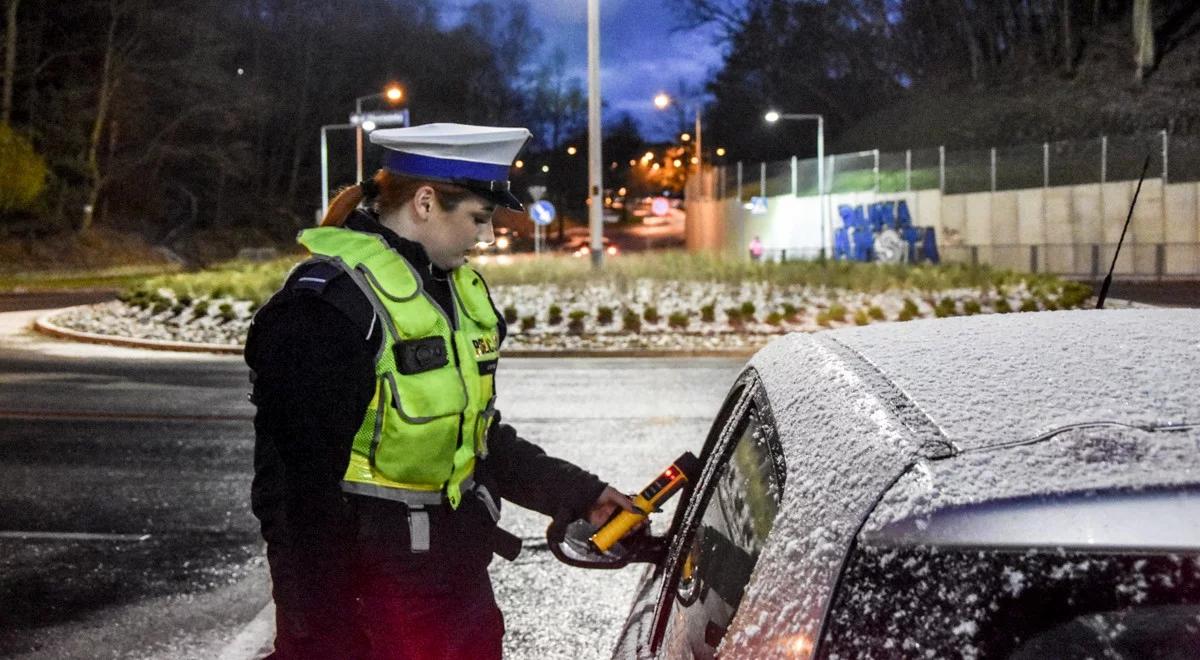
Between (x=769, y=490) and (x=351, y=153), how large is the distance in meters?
75.0

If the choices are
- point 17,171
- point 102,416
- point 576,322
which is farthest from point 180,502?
point 17,171

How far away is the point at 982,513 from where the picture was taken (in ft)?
4.46

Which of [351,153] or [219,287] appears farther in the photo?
[351,153]

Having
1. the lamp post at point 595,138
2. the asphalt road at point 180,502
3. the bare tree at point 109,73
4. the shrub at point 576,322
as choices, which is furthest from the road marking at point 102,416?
the bare tree at point 109,73

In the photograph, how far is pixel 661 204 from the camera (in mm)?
50375

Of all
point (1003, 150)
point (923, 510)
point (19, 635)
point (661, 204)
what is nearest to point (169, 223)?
point (661, 204)

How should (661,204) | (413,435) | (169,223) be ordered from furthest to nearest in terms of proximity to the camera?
(169,223) → (661,204) → (413,435)

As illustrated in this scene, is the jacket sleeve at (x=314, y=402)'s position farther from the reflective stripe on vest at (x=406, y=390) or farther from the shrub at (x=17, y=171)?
the shrub at (x=17, y=171)

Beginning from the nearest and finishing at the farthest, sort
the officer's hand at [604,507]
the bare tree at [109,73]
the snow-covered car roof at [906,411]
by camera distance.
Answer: the snow-covered car roof at [906,411] → the officer's hand at [604,507] → the bare tree at [109,73]

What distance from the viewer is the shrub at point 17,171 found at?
43.4 meters

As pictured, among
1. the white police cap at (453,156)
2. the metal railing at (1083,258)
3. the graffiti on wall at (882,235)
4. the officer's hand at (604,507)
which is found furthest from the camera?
the graffiti on wall at (882,235)

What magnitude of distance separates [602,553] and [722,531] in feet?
1.96

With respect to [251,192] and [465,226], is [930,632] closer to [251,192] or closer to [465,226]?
[465,226]

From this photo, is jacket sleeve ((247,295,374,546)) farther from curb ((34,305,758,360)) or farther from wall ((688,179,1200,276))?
wall ((688,179,1200,276))
